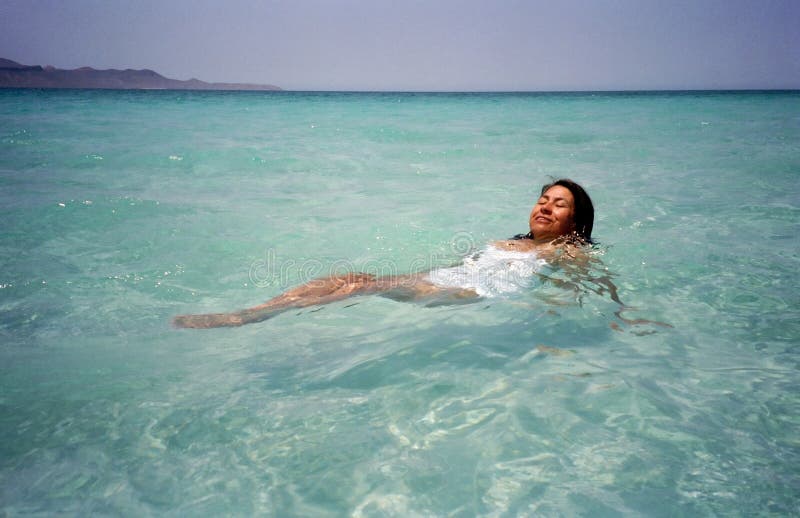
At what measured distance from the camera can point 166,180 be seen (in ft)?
28.7

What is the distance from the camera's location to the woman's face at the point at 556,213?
4.30 m

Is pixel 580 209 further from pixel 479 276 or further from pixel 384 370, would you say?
pixel 384 370

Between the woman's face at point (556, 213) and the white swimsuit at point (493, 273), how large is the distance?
0.31m

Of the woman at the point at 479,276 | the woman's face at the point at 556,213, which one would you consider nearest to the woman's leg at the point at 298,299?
the woman at the point at 479,276

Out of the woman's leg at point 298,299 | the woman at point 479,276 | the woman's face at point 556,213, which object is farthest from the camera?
the woman's face at point 556,213

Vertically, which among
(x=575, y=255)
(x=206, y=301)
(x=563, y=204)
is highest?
(x=563, y=204)

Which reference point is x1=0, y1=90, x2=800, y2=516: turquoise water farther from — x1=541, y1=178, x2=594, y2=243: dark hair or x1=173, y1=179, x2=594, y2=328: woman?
x1=541, y1=178, x2=594, y2=243: dark hair

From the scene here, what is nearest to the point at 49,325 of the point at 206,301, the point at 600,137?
the point at 206,301

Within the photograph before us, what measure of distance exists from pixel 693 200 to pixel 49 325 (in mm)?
8088

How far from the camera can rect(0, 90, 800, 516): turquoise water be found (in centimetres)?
186

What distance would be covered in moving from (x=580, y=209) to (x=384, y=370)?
2553 millimetres

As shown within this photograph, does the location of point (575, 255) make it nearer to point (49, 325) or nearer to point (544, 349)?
point (544, 349)

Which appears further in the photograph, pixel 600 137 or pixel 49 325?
pixel 600 137

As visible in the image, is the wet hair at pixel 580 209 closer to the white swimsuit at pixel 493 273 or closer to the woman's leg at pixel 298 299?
the white swimsuit at pixel 493 273
